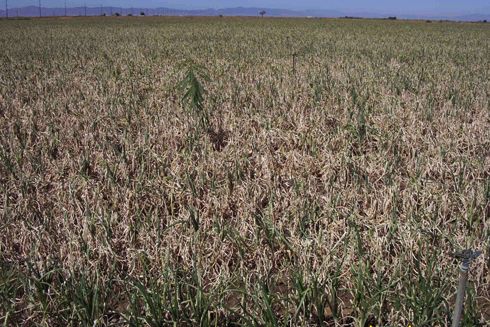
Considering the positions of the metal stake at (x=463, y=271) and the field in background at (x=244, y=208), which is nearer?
the metal stake at (x=463, y=271)

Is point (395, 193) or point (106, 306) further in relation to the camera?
point (395, 193)

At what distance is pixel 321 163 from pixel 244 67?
608 cm

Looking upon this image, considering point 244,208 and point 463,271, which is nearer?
point 463,271

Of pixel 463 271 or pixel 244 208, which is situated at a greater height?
pixel 463 271

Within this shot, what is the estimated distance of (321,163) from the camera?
409 cm

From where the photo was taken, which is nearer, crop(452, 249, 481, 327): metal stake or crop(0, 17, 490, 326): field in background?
crop(452, 249, 481, 327): metal stake

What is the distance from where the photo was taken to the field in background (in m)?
2.25

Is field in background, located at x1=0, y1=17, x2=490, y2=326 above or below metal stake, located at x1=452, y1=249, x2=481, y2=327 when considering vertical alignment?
below

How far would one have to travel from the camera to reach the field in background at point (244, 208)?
2252 millimetres

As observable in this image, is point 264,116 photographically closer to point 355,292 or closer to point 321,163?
point 321,163

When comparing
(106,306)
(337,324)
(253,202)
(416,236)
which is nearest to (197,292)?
(106,306)

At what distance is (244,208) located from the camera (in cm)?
325

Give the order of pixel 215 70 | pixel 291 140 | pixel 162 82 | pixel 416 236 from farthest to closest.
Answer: pixel 215 70, pixel 162 82, pixel 291 140, pixel 416 236

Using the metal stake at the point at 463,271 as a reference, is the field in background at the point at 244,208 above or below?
below
